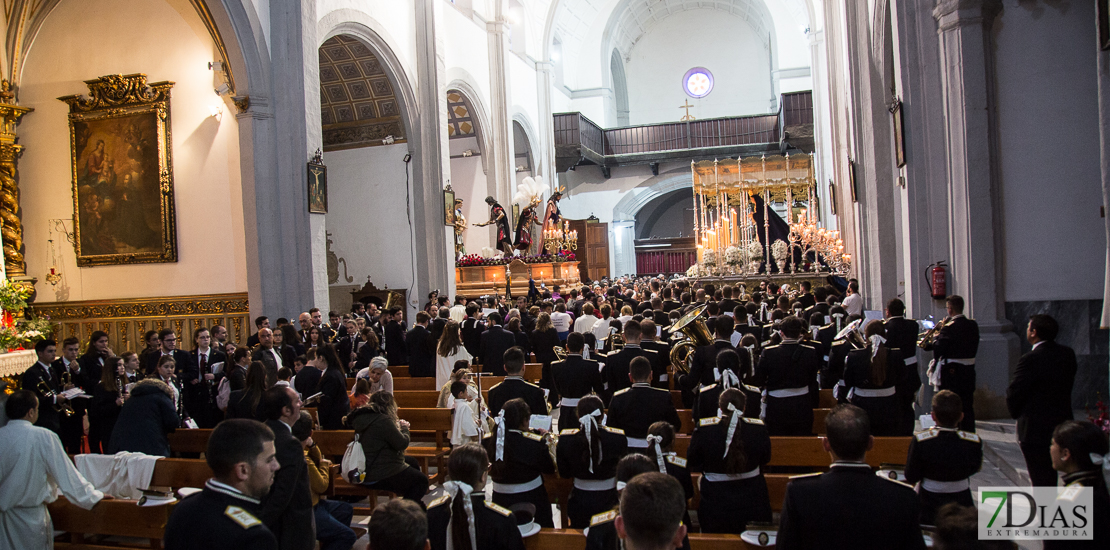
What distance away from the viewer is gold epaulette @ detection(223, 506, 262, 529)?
98.9 inches

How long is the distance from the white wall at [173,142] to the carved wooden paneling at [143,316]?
17 centimetres

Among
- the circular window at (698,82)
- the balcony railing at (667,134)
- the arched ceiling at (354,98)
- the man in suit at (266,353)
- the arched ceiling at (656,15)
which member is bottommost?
the man in suit at (266,353)

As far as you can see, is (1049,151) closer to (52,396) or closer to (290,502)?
(290,502)

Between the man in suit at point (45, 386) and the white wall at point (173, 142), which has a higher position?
the white wall at point (173, 142)

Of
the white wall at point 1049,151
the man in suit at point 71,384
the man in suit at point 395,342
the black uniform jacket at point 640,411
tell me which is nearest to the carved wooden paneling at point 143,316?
the man in suit at point 395,342

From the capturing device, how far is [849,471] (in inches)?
105

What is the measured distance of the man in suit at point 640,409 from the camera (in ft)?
15.7

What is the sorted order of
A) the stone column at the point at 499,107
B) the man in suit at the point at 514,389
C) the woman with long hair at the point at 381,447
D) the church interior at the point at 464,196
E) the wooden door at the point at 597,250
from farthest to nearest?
the wooden door at the point at 597,250 < the stone column at the point at 499,107 < the church interior at the point at 464,196 < the man in suit at the point at 514,389 < the woman with long hair at the point at 381,447

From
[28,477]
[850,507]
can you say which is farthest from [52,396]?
[850,507]

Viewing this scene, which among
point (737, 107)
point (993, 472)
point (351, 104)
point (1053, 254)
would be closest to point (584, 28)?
point (737, 107)

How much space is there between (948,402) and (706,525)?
1.40 meters

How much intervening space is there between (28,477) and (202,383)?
3.58 meters

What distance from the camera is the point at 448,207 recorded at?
56.9 ft

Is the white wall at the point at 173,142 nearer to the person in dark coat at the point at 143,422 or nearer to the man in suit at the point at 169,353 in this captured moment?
the man in suit at the point at 169,353
